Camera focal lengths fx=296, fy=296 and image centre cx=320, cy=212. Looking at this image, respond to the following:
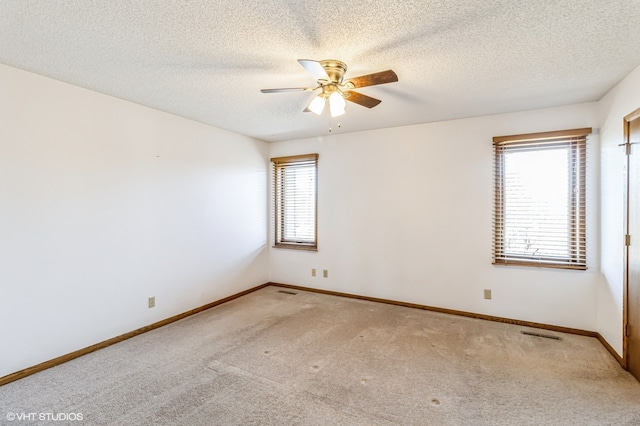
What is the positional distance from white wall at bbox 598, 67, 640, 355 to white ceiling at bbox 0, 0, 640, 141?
171 mm

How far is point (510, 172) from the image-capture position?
350cm

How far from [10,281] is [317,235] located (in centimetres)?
342

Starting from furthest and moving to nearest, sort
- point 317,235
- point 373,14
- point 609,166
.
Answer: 1. point 317,235
2. point 609,166
3. point 373,14

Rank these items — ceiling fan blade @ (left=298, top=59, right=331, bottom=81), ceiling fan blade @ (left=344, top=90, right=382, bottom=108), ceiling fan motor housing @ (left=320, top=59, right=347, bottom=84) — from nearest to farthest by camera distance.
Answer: ceiling fan blade @ (left=298, top=59, right=331, bottom=81)
ceiling fan motor housing @ (left=320, top=59, right=347, bottom=84)
ceiling fan blade @ (left=344, top=90, right=382, bottom=108)

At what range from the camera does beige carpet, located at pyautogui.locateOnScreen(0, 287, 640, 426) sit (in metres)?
1.96

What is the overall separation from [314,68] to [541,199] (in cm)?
301

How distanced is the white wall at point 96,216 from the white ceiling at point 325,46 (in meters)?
0.39

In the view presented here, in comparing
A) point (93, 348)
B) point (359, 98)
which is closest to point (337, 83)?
point (359, 98)

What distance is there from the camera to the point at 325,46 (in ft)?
6.59

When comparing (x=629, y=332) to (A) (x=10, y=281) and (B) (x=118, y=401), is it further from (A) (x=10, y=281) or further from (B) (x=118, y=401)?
(A) (x=10, y=281)

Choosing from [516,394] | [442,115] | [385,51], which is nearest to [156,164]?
[385,51]

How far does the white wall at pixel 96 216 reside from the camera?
2387mm
